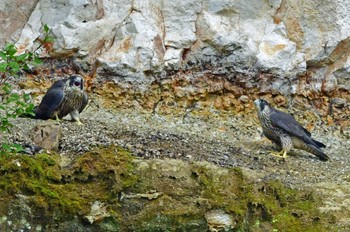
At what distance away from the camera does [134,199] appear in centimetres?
807

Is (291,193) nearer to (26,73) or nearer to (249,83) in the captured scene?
(249,83)

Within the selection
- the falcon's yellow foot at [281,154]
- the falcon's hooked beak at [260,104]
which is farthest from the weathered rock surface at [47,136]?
the falcon's hooked beak at [260,104]

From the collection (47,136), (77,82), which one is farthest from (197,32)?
(47,136)

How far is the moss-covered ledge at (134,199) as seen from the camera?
7895 millimetres

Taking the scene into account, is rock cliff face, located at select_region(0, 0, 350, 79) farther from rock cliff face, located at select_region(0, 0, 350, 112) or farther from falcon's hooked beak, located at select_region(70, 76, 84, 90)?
falcon's hooked beak, located at select_region(70, 76, 84, 90)

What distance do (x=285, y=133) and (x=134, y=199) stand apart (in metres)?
3.27

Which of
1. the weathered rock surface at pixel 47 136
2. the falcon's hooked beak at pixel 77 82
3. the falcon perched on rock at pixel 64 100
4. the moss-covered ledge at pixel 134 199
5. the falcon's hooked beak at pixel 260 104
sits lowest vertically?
the falcon perched on rock at pixel 64 100

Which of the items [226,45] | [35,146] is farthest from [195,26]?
[35,146]

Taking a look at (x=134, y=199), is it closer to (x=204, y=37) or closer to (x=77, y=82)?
(x=77, y=82)

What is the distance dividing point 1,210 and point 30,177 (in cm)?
42

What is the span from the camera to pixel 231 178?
8453mm

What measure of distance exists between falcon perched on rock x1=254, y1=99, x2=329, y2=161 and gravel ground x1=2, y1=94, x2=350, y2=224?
13 cm

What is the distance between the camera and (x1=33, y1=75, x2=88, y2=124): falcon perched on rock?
36.7ft

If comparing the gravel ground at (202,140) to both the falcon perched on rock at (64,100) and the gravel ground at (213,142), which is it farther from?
the falcon perched on rock at (64,100)
